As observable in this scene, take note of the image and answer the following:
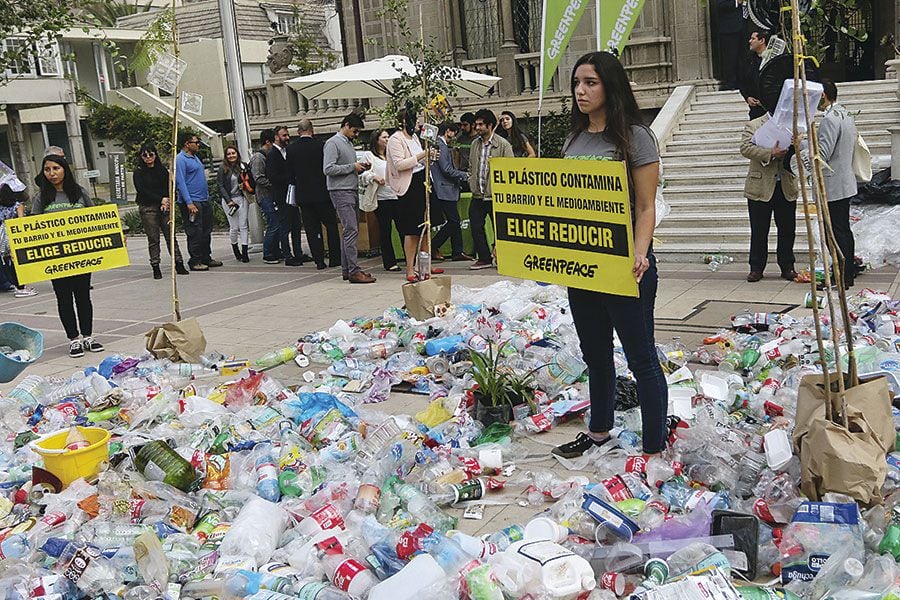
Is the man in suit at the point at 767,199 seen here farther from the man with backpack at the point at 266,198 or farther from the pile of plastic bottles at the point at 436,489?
the man with backpack at the point at 266,198

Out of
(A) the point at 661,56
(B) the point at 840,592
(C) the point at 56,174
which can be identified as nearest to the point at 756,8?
(A) the point at 661,56

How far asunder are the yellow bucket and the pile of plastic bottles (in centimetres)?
4

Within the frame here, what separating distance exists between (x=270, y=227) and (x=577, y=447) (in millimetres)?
8961

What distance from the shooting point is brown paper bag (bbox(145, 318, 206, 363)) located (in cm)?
680

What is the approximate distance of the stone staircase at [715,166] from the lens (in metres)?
10.3

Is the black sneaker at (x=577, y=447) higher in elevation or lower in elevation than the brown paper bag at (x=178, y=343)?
lower

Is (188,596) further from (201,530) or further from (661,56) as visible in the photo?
(661,56)

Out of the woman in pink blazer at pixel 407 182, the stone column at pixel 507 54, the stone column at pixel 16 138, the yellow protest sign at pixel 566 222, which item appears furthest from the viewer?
the stone column at pixel 16 138

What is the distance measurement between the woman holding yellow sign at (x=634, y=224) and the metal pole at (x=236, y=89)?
10.3 metres

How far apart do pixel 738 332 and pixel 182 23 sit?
33.6 m

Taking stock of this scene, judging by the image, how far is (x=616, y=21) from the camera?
6.51 meters

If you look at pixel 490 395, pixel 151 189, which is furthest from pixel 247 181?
pixel 490 395

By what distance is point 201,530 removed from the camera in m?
3.93

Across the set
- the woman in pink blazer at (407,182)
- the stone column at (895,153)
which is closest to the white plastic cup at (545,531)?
the woman in pink blazer at (407,182)
